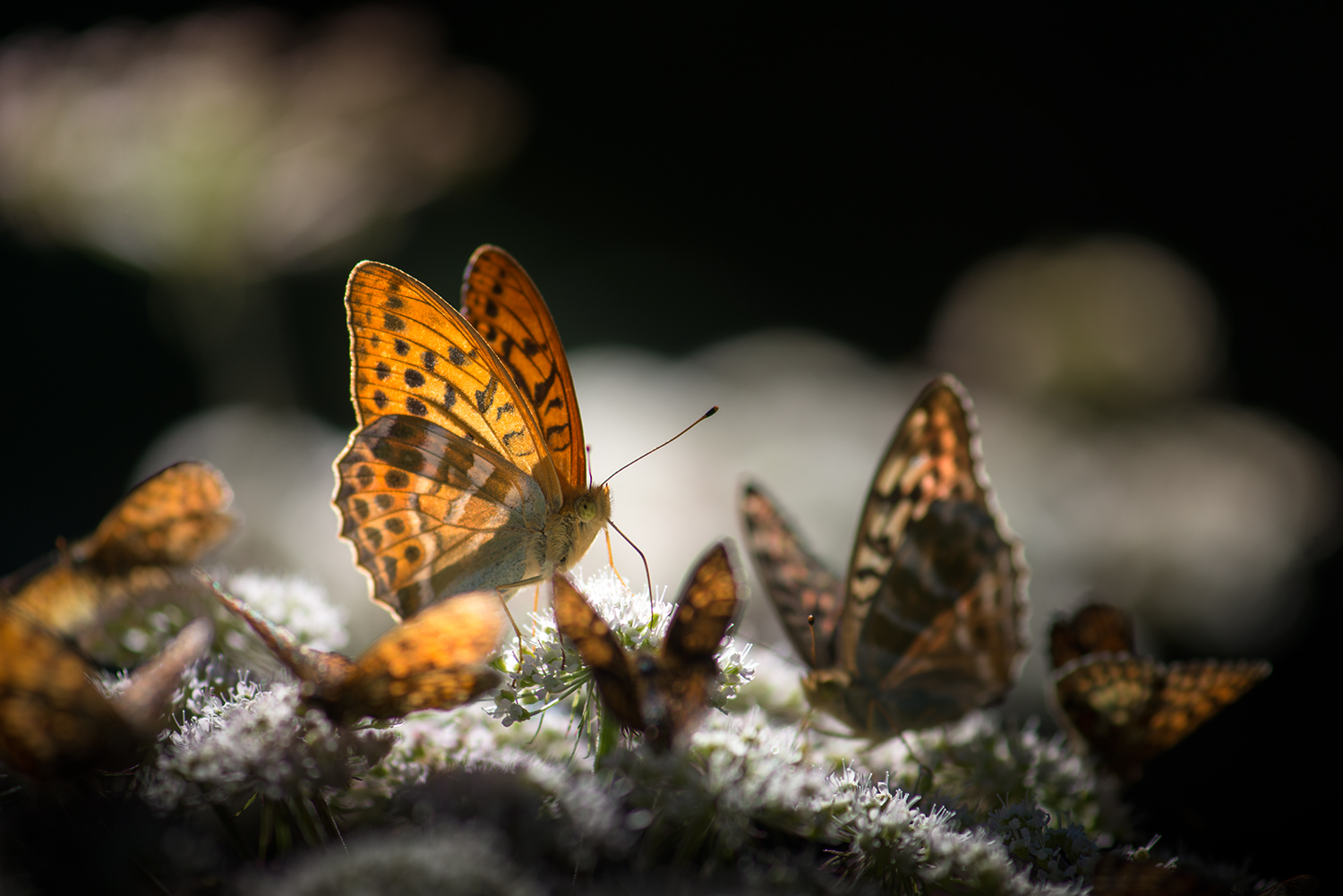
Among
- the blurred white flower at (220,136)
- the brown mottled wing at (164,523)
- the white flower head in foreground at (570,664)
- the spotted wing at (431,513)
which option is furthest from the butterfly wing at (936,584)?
the blurred white flower at (220,136)

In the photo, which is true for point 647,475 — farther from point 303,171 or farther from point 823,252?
point 823,252

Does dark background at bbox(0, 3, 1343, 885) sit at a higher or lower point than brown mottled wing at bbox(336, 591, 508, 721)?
higher

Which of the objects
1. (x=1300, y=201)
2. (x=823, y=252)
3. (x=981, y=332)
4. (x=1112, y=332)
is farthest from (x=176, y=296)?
(x=1300, y=201)

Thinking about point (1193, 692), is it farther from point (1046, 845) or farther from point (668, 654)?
point (668, 654)

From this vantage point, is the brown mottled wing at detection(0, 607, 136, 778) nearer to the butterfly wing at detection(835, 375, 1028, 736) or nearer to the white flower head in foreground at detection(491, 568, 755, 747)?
the white flower head in foreground at detection(491, 568, 755, 747)

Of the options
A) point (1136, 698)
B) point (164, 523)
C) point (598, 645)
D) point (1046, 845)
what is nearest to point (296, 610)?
point (164, 523)

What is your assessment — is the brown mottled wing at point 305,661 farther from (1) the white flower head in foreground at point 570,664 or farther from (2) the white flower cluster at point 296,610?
(2) the white flower cluster at point 296,610

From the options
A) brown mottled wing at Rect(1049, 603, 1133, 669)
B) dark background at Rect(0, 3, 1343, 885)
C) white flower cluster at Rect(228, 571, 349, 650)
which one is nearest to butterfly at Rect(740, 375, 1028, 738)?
brown mottled wing at Rect(1049, 603, 1133, 669)
